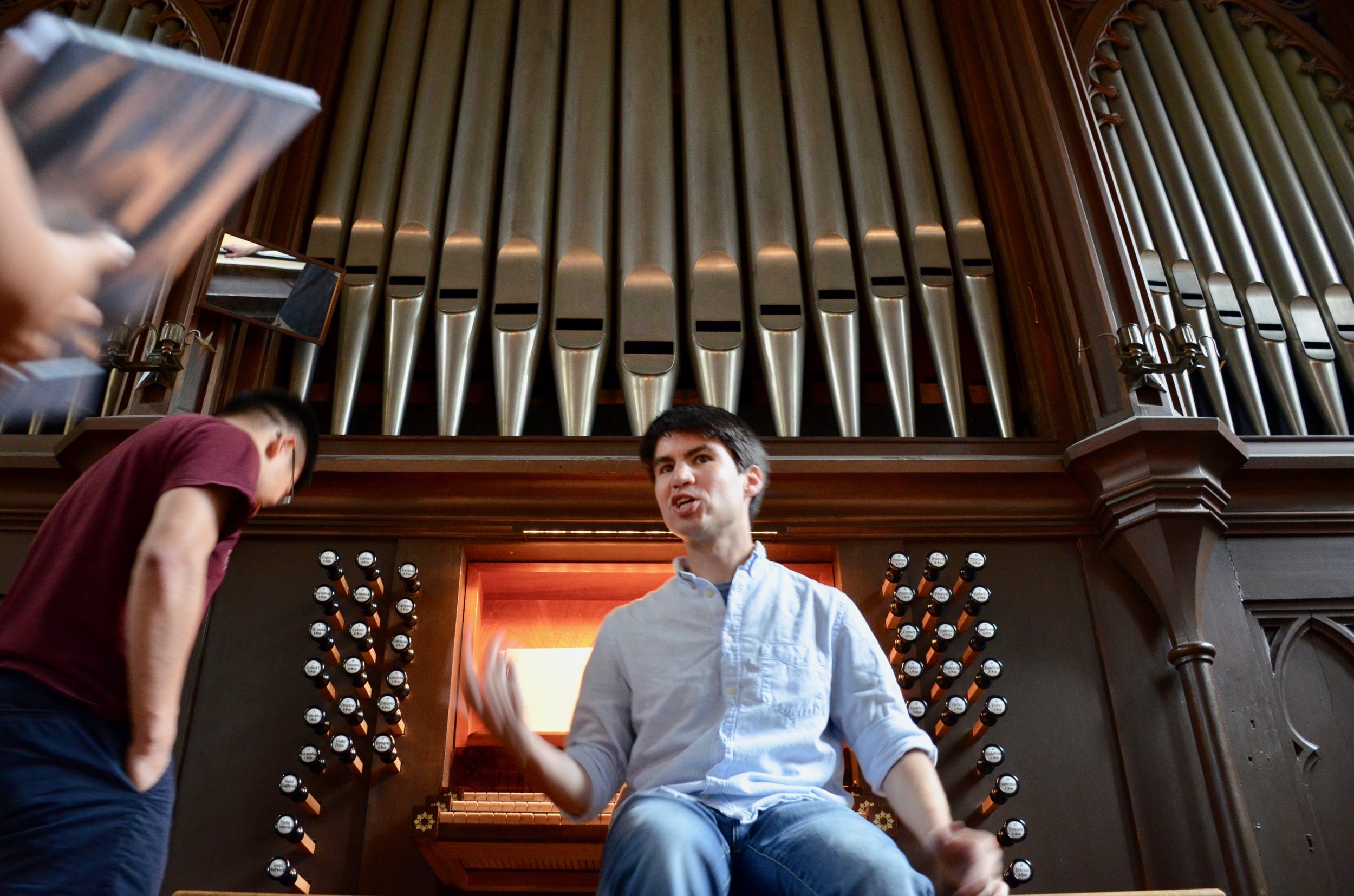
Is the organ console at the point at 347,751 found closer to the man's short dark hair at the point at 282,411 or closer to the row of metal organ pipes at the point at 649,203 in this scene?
the man's short dark hair at the point at 282,411

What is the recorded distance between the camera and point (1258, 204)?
476 centimetres

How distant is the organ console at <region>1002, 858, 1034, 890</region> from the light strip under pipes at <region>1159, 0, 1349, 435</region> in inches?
76.2

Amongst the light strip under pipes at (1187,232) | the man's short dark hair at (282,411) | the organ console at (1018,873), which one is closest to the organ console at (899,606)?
the organ console at (1018,873)

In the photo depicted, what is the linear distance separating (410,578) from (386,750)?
1.79ft

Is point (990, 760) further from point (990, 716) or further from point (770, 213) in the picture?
point (770, 213)

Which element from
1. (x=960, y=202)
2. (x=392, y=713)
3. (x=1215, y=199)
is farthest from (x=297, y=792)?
(x=1215, y=199)

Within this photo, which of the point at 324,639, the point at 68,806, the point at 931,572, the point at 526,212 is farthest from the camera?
the point at 526,212

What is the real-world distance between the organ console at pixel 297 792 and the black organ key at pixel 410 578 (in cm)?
63

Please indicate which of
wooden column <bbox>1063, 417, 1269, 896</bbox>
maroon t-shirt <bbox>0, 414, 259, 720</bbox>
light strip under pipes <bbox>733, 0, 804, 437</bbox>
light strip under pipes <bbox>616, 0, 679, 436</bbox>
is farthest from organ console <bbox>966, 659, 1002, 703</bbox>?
maroon t-shirt <bbox>0, 414, 259, 720</bbox>

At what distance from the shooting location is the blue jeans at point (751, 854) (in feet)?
5.53

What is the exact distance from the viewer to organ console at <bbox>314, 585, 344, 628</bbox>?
340 cm

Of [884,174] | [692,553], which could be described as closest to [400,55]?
[884,174]

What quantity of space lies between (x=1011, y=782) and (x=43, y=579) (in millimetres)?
2384

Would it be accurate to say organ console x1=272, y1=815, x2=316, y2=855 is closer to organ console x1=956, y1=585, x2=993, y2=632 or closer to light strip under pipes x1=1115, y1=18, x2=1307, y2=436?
organ console x1=956, y1=585, x2=993, y2=632
